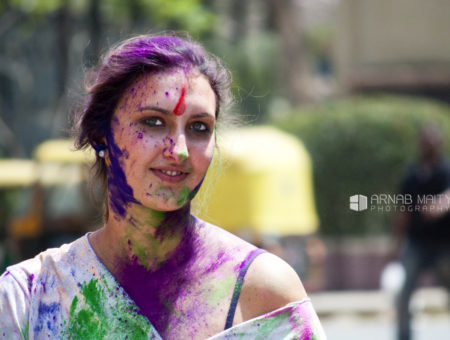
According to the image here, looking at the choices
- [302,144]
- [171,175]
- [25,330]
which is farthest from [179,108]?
[302,144]

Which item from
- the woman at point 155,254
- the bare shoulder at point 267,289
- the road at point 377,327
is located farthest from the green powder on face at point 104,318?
the road at point 377,327

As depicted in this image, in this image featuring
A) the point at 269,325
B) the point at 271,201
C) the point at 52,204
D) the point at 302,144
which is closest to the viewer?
the point at 269,325

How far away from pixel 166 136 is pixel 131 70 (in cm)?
20

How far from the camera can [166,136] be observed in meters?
2.29

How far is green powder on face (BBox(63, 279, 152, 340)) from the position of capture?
222cm

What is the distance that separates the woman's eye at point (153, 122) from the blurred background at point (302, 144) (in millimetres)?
337

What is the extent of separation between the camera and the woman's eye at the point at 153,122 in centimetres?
232

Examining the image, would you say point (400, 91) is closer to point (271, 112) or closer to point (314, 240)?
point (271, 112)

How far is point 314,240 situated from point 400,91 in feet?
32.4

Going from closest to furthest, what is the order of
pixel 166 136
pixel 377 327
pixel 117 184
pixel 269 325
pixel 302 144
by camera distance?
pixel 269 325, pixel 166 136, pixel 117 184, pixel 377 327, pixel 302 144

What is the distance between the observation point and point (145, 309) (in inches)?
89.0

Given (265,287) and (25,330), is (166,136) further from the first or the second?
(25,330)

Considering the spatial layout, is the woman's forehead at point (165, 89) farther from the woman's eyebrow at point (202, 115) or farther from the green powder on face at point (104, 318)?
the green powder on face at point (104, 318)

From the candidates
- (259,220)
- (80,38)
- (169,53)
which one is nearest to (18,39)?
(80,38)
